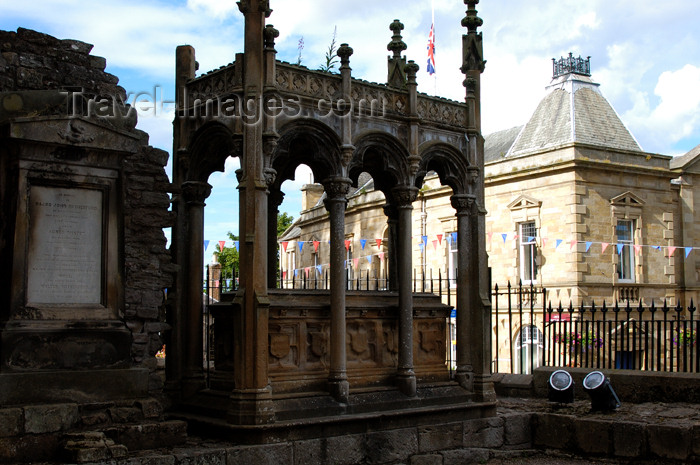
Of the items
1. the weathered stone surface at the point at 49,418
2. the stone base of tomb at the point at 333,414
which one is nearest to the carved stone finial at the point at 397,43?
the stone base of tomb at the point at 333,414

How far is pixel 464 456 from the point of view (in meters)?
11.6

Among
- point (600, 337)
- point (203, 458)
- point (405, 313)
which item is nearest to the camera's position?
point (203, 458)

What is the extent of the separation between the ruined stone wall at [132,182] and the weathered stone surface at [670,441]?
660cm

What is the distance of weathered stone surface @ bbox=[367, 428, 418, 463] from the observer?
34.8ft

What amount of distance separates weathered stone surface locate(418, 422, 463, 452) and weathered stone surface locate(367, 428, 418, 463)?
124 millimetres

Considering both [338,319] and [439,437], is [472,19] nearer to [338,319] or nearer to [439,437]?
[338,319]

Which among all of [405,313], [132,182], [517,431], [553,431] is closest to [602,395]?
[553,431]

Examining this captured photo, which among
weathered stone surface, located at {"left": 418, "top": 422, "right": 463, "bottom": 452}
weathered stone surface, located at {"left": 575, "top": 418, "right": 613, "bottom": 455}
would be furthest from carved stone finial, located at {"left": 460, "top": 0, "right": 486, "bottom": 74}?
weathered stone surface, located at {"left": 575, "top": 418, "right": 613, "bottom": 455}

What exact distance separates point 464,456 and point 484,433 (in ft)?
1.78

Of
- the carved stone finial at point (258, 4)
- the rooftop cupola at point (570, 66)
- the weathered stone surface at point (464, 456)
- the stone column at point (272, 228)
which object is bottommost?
the weathered stone surface at point (464, 456)

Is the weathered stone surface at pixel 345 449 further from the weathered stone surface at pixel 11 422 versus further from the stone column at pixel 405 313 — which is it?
the weathered stone surface at pixel 11 422

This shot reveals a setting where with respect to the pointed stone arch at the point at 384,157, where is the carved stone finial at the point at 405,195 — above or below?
below

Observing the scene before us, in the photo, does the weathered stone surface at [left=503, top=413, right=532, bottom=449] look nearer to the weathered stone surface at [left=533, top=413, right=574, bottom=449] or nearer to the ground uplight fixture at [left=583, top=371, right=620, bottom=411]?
the weathered stone surface at [left=533, top=413, right=574, bottom=449]

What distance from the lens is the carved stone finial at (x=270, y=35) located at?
10.1 meters
